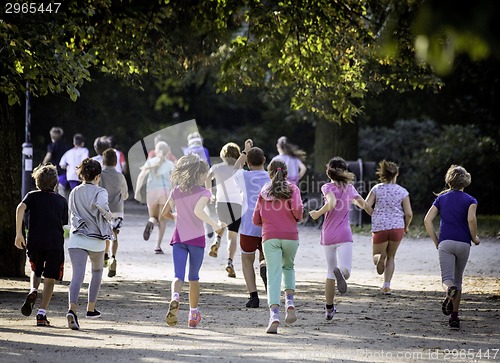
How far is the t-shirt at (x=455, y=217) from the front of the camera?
9.77m

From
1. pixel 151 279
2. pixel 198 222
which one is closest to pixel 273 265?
pixel 198 222

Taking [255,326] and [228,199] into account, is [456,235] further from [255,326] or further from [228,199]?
[228,199]

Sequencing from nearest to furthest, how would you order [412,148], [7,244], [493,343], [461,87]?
[493,343] < [7,244] < [461,87] < [412,148]

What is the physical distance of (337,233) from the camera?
402 inches

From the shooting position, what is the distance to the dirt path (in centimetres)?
789

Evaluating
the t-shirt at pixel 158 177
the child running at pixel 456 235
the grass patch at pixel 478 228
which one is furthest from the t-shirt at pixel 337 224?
the grass patch at pixel 478 228

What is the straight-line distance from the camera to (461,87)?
96.5ft

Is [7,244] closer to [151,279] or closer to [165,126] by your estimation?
[151,279]

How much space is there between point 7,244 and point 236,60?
4030mm

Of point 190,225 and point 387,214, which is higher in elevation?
point 387,214

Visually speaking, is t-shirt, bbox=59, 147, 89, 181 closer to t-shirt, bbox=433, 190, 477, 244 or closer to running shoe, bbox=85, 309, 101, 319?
running shoe, bbox=85, 309, 101, 319

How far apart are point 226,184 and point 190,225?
4.49 m

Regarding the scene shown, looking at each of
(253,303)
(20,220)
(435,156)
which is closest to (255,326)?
(253,303)

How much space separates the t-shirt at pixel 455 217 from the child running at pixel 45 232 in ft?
12.7
